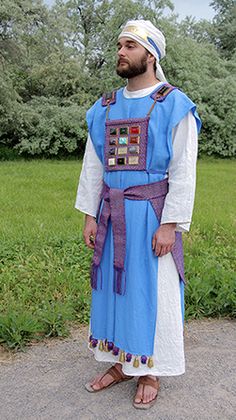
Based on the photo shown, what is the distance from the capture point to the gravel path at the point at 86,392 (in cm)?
281

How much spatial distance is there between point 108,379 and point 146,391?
10.1 inches

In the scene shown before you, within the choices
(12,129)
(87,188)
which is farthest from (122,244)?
(12,129)

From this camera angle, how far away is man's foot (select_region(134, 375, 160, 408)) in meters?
2.89

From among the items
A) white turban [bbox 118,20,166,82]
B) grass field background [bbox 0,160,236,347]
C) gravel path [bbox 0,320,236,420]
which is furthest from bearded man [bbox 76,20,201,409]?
grass field background [bbox 0,160,236,347]

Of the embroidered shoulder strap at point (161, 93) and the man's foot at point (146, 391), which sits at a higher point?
the embroidered shoulder strap at point (161, 93)

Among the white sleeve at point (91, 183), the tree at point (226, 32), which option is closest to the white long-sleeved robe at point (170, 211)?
the white sleeve at point (91, 183)

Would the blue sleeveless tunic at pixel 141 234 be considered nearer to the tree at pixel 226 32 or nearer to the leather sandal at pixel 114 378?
the leather sandal at pixel 114 378

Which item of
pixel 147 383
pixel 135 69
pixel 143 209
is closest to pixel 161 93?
pixel 135 69

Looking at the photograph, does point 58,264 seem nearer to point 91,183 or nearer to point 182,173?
point 91,183

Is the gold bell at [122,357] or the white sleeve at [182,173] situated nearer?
the white sleeve at [182,173]

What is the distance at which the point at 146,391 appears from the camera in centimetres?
293

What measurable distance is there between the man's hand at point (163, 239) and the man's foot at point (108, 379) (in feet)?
2.70

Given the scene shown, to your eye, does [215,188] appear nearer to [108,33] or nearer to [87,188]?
[87,188]

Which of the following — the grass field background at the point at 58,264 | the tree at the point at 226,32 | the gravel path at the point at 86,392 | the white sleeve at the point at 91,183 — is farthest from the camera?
the tree at the point at 226,32
